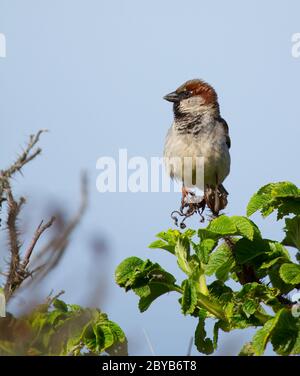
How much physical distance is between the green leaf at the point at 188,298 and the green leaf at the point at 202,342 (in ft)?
0.90

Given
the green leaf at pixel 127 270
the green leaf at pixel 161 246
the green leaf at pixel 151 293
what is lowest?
the green leaf at pixel 151 293

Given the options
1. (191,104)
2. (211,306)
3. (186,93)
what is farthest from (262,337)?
(186,93)

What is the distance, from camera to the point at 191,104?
6.21 meters

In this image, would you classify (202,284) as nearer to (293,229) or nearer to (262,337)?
(262,337)

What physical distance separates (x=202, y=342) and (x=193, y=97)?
3.98m

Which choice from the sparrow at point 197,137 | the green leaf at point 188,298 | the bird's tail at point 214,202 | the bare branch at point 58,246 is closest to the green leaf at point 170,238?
the green leaf at point 188,298

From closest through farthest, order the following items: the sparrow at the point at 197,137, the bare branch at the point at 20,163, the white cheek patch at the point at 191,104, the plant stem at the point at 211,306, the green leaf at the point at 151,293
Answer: the bare branch at the point at 20,163, the plant stem at the point at 211,306, the green leaf at the point at 151,293, the sparrow at the point at 197,137, the white cheek patch at the point at 191,104

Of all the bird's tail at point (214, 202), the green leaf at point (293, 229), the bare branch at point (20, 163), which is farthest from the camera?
the bird's tail at point (214, 202)

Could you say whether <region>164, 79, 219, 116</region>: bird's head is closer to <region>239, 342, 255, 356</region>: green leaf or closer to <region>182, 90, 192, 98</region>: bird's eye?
<region>182, 90, 192, 98</region>: bird's eye

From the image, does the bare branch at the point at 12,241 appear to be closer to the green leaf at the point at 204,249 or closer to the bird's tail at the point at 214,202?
the green leaf at the point at 204,249

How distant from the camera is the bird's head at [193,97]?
621 cm
